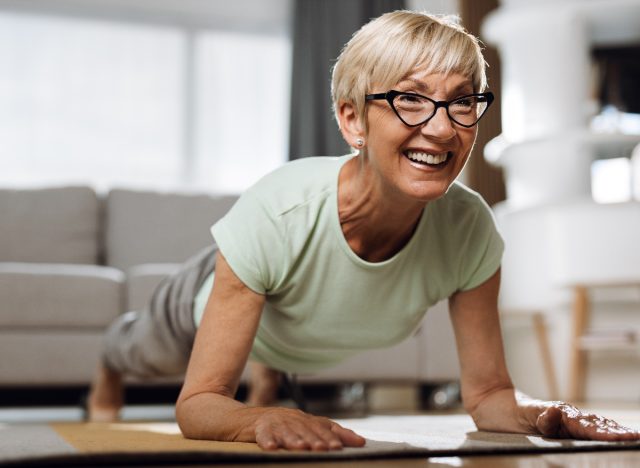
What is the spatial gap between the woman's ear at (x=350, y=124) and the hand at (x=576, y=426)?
526 millimetres

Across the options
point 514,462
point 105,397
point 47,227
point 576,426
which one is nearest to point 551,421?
point 576,426

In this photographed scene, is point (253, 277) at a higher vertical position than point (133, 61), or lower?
lower

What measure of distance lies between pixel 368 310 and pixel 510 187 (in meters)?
2.83

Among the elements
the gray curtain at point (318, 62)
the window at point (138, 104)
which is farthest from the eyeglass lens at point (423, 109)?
the window at point (138, 104)

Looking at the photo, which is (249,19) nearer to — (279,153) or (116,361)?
(279,153)

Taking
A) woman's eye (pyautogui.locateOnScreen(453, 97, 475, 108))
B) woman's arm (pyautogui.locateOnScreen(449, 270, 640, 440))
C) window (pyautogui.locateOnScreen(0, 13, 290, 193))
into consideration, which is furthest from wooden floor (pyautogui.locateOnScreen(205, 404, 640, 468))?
window (pyautogui.locateOnScreen(0, 13, 290, 193))

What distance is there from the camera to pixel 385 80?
4.53ft

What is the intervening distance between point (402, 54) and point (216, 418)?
2.04ft

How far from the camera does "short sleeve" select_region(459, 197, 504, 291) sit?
165 centimetres

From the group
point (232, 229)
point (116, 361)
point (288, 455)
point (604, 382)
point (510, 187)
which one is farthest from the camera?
point (510, 187)

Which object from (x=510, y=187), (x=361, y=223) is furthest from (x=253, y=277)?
(x=510, y=187)

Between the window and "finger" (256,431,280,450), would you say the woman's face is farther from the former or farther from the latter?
the window

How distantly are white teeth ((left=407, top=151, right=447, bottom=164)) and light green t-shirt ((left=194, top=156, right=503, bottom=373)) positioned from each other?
0.19 meters

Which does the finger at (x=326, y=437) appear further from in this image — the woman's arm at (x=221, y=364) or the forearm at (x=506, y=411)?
the forearm at (x=506, y=411)
